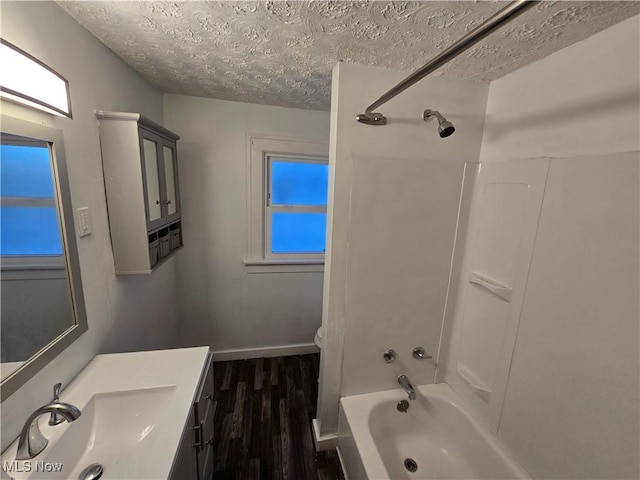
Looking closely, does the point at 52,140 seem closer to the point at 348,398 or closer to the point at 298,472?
the point at 348,398

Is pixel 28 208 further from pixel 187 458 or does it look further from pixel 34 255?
pixel 187 458

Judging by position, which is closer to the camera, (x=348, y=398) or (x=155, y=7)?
(x=155, y=7)

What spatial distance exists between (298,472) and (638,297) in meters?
1.82

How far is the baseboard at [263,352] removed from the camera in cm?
239

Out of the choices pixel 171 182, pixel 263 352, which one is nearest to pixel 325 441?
pixel 263 352

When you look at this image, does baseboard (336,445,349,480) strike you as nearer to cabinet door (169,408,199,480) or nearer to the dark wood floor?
the dark wood floor

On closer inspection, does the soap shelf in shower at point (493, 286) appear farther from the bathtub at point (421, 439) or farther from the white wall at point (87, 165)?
the white wall at point (87, 165)

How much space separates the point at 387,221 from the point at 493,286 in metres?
0.65

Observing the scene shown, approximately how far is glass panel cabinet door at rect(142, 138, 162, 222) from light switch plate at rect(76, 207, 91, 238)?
0.94 ft

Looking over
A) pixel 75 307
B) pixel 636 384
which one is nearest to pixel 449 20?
pixel 636 384

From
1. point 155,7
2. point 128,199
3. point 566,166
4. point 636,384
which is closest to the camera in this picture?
point 636,384

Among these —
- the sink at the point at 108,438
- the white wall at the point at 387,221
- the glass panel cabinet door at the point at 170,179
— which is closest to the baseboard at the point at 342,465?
the white wall at the point at 387,221

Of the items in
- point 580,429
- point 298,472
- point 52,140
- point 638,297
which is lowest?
point 298,472

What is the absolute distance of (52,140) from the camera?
2.98 ft
